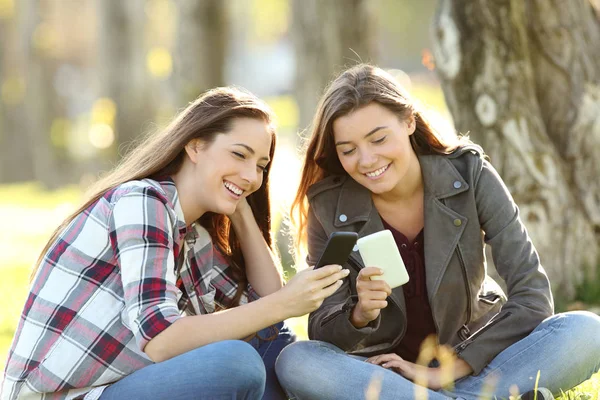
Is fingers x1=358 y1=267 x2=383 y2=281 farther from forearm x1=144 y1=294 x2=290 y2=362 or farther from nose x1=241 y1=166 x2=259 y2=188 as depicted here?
nose x1=241 y1=166 x2=259 y2=188

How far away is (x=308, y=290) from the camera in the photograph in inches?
119

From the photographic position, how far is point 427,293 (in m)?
3.73

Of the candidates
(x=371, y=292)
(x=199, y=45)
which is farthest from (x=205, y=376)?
(x=199, y=45)

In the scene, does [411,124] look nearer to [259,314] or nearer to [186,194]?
[186,194]

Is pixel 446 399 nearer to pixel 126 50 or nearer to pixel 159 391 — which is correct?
pixel 159 391

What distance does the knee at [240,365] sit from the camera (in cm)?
294

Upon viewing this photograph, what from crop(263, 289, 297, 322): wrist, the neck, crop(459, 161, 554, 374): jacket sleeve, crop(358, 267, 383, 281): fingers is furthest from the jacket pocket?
the neck

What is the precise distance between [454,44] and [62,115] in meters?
19.4

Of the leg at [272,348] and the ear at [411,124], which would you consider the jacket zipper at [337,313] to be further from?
the ear at [411,124]

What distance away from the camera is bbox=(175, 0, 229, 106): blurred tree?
32.7ft

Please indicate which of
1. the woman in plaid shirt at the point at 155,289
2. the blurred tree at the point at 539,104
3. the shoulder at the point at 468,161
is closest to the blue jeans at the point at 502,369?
the woman in plaid shirt at the point at 155,289

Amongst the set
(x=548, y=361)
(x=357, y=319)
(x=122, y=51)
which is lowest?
(x=548, y=361)

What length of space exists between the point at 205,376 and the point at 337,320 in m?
0.78

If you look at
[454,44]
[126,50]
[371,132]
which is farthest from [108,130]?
[371,132]
